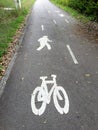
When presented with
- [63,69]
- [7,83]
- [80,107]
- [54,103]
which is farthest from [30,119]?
[63,69]

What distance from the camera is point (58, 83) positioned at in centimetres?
771

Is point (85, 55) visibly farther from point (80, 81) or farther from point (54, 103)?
point (54, 103)

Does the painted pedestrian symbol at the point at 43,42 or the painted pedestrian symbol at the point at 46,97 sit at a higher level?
the painted pedestrian symbol at the point at 46,97

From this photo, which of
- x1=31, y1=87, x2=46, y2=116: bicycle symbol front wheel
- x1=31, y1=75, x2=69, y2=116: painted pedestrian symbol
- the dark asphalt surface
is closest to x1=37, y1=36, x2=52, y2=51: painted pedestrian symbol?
the dark asphalt surface

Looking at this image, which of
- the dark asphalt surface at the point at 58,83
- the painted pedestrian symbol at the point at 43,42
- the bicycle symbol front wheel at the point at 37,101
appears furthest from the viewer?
the painted pedestrian symbol at the point at 43,42

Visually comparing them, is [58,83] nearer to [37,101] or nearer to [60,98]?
[60,98]

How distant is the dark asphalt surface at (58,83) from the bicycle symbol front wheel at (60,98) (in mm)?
113

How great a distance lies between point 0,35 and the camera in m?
14.2

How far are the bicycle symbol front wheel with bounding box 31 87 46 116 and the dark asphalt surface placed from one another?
0.11 m

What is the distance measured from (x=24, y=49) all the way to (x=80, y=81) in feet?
16.6

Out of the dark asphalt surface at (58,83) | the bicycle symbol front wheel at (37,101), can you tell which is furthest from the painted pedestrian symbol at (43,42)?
the bicycle symbol front wheel at (37,101)

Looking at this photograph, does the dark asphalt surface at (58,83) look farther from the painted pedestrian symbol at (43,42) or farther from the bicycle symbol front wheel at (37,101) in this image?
the painted pedestrian symbol at (43,42)

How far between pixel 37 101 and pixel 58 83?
4.53ft

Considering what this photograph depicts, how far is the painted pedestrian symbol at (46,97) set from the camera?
242 inches
